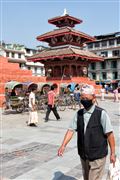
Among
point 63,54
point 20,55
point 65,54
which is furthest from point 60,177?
point 20,55

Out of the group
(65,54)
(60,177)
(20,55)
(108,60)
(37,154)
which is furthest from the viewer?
(20,55)

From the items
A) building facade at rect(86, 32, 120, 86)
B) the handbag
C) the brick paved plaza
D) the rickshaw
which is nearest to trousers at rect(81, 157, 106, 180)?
the handbag

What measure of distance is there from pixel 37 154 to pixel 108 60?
65.9 m

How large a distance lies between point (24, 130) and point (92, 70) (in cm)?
6581

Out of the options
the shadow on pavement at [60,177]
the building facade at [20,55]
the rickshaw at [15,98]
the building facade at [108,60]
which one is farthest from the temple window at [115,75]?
the shadow on pavement at [60,177]

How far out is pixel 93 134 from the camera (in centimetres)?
421

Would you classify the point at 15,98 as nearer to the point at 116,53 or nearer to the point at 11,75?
the point at 11,75

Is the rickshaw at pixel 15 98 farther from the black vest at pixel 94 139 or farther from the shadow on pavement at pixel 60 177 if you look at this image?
the black vest at pixel 94 139

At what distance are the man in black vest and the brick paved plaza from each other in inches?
71.5

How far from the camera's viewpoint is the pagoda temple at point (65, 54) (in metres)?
36.6

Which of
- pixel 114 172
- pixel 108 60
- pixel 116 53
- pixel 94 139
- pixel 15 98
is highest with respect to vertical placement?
pixel 116 53

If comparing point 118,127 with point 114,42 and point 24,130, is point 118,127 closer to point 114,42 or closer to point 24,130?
point 24,130

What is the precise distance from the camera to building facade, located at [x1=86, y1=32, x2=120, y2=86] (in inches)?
2788

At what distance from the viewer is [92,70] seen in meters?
76.4
